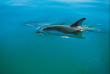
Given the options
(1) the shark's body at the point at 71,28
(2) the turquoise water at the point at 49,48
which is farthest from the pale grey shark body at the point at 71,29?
(2) the turquoise water at the point at 49,48

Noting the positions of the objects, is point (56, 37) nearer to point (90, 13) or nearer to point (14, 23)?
point (14, 23)

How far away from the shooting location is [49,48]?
9.88 feet

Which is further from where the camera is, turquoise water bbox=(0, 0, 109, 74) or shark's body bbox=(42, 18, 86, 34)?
shark's body bbox=(42, 18, 86, 34)

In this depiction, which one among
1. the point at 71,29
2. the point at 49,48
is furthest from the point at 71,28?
the point at 49,48

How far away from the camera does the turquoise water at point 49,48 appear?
2441 mm

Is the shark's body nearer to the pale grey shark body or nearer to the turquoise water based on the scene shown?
the pale grey shark body

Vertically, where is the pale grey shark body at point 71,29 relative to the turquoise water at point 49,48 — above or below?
above

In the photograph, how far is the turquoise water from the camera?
244 centimetres

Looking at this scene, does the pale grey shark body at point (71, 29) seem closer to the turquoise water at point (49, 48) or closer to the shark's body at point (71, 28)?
the shark's body at point (71, 28)

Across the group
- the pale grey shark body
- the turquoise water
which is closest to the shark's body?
the pale grey shark body

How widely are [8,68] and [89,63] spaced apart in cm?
137

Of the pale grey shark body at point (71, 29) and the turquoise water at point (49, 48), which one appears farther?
the pale grey shark body at point (71, 29)

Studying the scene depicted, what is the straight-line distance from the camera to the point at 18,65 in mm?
→ 2504

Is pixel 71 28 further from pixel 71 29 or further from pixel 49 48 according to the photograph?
pixel 49 48
